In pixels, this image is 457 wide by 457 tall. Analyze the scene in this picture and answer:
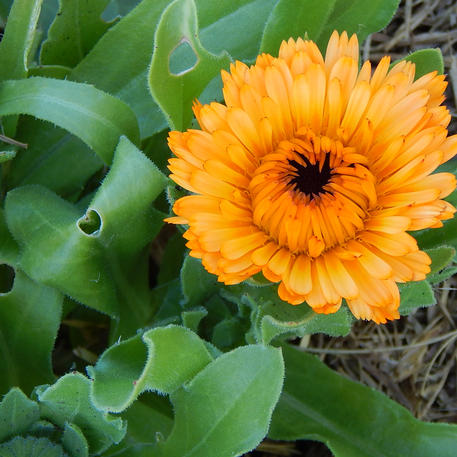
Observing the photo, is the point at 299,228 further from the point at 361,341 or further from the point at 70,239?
the point at 361,341

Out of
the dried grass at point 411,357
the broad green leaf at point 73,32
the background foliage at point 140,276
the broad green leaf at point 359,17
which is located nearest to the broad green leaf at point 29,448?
the background foliage at point 140,276

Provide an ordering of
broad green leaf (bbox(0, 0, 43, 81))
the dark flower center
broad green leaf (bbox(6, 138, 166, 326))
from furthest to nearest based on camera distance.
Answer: broad green leaf (bbox(0, 0, 43, 81)) < broad green leaf (bbox(6, 138, 166, 326)) < the dark flower center

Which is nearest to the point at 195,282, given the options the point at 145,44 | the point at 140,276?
the point at 140,276

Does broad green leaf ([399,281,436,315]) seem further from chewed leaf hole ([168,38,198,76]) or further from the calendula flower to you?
chewed leaf hole ([168,38,198,76])

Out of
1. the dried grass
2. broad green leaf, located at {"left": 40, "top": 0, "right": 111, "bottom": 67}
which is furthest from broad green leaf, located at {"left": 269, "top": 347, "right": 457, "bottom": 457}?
broad green leaf, located at {"left": 40, "top": 0, "right": 111, "bottom": 67}

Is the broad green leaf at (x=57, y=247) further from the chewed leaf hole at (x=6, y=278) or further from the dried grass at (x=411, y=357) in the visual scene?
the dried grass at (x=411, y=357)
